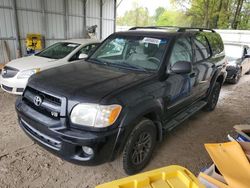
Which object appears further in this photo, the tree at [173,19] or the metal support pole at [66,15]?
the tree at [173,19]

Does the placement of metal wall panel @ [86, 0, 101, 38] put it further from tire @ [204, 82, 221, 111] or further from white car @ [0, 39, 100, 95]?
tire @ [204, 82, 221, 111]

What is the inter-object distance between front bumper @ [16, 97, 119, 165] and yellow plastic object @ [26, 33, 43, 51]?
819 cm

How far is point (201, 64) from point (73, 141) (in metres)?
2.70

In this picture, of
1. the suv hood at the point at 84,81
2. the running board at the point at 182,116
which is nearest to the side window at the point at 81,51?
the suv hood at the point at 84,81

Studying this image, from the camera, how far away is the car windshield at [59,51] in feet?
18.7

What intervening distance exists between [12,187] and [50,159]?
23.4 inches

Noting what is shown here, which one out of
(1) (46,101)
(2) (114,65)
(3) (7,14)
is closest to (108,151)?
(1) (46,101)

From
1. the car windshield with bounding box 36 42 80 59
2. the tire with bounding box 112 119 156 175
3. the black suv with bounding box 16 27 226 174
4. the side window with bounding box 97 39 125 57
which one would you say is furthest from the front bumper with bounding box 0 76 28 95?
the tire with bounding box 112 119 156 175

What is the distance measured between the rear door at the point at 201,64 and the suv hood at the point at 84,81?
4.42ft

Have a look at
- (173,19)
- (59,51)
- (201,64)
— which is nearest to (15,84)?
(59,51)

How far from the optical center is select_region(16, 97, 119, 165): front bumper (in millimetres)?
2096

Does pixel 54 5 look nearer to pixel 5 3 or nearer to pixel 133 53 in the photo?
pixel 5 3

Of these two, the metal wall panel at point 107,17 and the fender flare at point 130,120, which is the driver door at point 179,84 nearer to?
the fender flare at point 130,120

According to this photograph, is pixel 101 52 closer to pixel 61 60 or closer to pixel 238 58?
pixel 61 60
